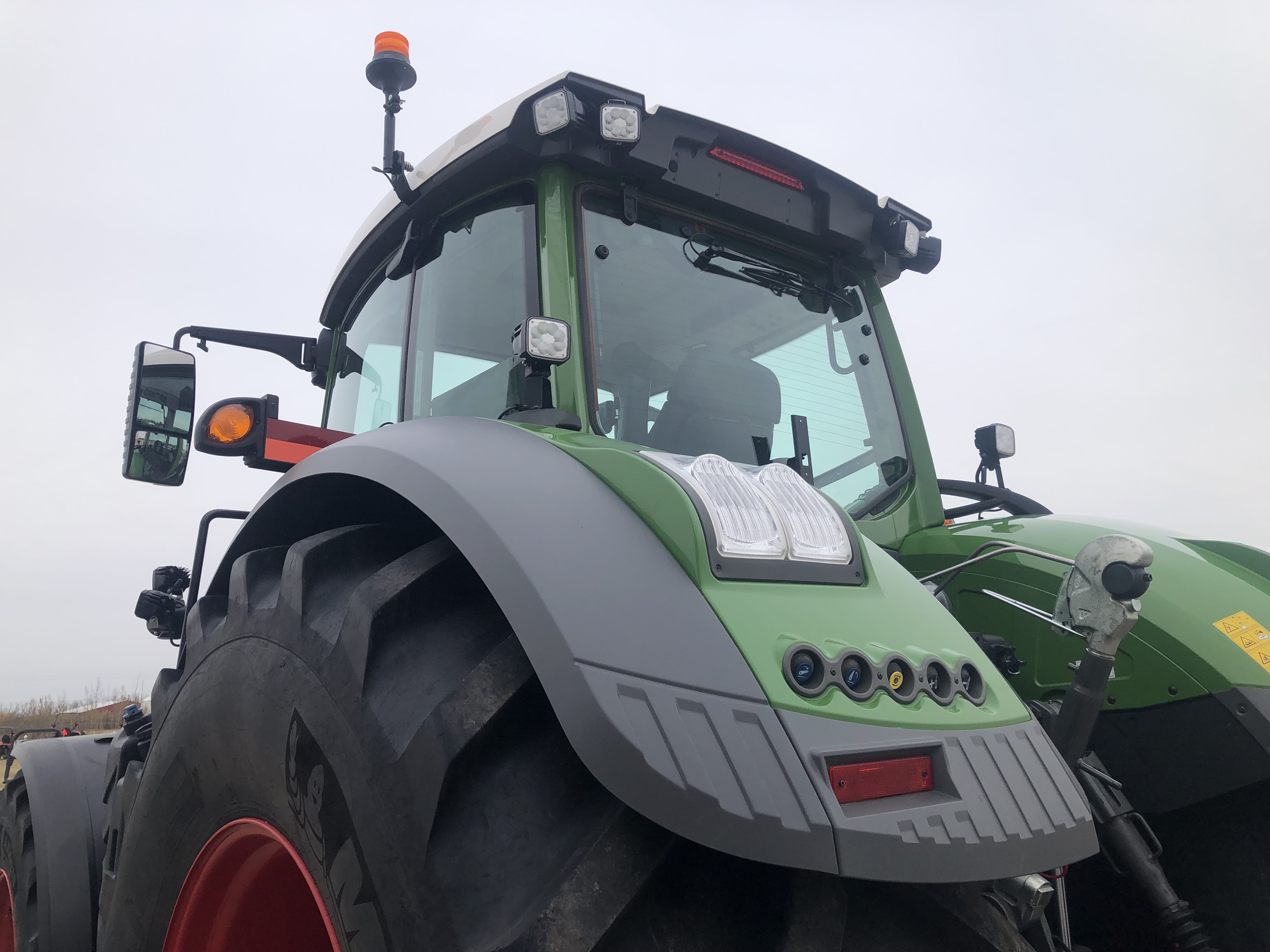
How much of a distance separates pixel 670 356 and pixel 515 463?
0.83 meters

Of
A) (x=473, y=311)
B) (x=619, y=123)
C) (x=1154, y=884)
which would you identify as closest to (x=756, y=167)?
(x=619, y=123)

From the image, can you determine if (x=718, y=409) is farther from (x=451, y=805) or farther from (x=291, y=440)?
(x=451, y=805)

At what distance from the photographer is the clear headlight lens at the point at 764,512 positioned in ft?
3.74

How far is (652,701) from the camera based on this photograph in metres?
0.93

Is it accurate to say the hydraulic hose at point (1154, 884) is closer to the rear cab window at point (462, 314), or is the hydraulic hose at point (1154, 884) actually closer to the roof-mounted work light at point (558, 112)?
the rear cab window at point (462, 314)

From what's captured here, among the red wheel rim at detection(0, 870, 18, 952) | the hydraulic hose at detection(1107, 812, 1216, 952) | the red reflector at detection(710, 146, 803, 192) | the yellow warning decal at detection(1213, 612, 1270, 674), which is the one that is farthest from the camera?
the red wheel rim at detection(0, 870, 18, 952)

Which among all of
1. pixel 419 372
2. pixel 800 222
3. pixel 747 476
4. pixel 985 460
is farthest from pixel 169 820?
pixel 985 460

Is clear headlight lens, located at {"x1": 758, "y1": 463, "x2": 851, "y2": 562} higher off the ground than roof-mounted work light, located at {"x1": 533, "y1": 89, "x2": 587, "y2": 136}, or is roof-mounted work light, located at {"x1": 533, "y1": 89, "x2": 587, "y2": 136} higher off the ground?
roof-mounted work light, located at {"x1": 533, "y1": 89, "x2": 587, "y2": 136}

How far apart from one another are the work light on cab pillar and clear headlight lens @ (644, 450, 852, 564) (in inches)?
62.4

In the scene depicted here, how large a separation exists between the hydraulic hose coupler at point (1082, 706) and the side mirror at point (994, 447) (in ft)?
4.73

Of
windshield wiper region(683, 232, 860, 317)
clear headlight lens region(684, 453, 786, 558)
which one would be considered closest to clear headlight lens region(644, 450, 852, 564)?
clear headlight lens region(684, 453, 786, 558)

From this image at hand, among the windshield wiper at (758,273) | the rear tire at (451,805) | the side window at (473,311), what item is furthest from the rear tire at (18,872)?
the windshield wiper at (758,273)

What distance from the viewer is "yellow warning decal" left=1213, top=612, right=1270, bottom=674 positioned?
1.72 metres

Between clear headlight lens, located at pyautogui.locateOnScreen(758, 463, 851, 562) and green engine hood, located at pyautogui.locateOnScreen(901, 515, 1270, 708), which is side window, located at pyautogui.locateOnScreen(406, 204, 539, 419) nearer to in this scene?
clear headlight lens, located at pyautogui.locateOnScreen(758, 463, 851, 562)
